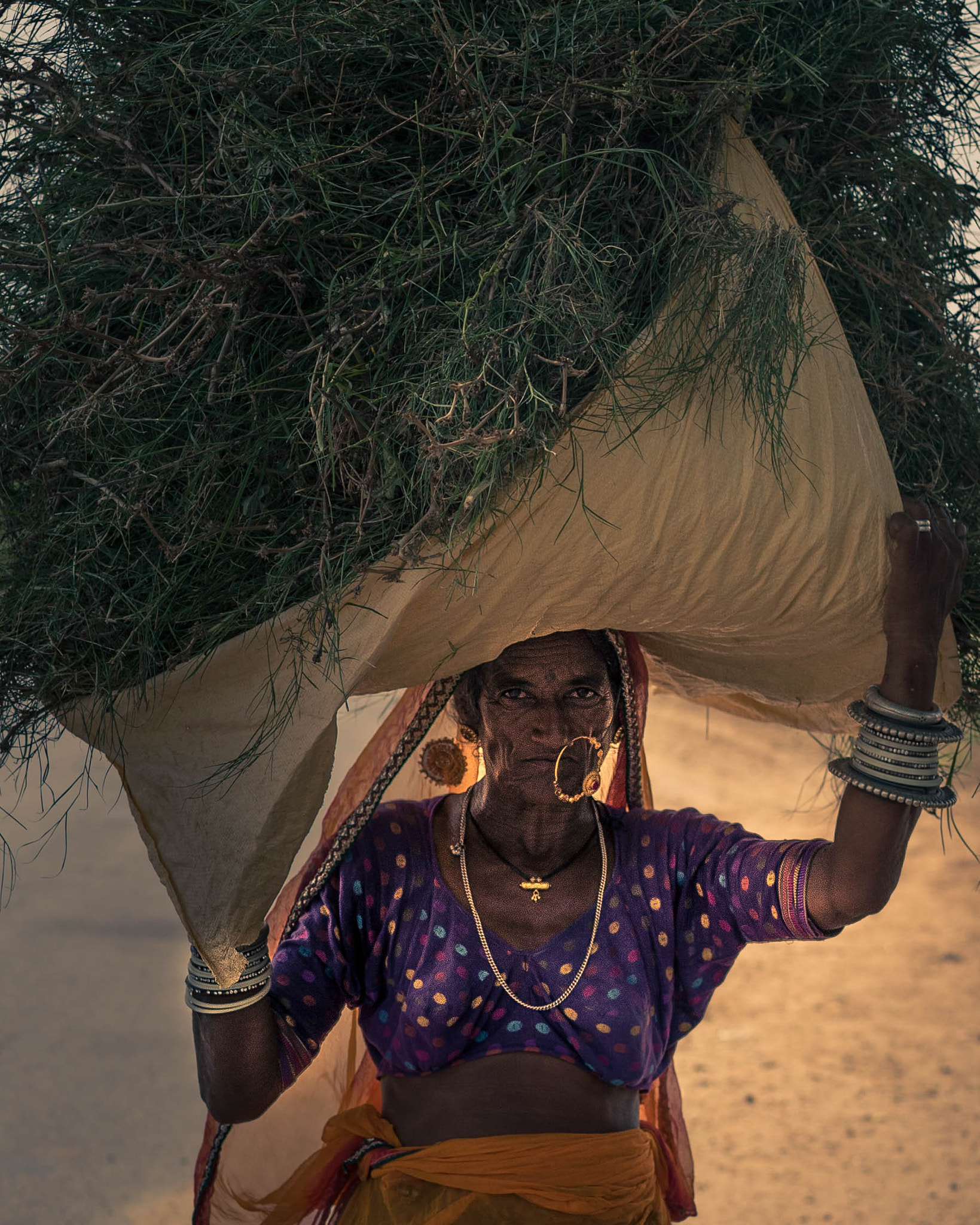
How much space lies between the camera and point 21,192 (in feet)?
3.83

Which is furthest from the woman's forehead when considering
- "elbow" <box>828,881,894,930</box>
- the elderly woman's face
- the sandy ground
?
the sandy ground

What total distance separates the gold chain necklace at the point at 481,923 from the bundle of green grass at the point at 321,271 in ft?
1.57

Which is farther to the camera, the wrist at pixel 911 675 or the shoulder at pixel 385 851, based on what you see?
the shoulder at pixel 385 851

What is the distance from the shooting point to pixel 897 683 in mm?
1304

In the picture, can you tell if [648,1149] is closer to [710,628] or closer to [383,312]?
[710,628]

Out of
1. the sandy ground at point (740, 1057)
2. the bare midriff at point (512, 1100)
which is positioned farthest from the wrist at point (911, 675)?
the sandy ground at point (740, 1057)

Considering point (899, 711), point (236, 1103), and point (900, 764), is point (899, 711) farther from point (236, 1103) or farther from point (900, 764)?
point (236, 1103)

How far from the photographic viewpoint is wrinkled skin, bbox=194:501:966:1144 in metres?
1.29

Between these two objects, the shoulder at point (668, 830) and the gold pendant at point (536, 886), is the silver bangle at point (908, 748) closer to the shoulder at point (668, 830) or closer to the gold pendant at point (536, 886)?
the shoulder at point (668, 830)

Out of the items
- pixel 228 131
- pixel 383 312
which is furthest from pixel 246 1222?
pixel 228 131

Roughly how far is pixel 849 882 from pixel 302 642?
62 cm

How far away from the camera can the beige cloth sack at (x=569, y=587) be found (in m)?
1.14

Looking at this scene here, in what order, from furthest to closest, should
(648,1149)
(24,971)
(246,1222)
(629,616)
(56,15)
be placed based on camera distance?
1. (24,971)
2. (246,1222)
3. (648,1149)
4. (629,616)
5. (56,15)

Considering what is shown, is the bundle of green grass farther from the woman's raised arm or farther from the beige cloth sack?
the woman's raised arm
